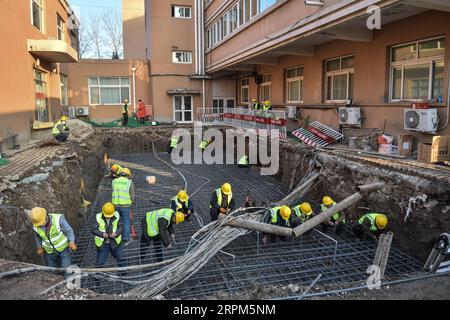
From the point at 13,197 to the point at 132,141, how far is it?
14.9 meters

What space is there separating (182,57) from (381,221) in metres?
21.4

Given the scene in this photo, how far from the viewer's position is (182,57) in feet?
85.8

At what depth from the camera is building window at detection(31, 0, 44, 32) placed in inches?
631

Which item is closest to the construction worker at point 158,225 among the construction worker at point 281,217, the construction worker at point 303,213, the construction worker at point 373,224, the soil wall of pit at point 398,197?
the construction worker at point 281,217

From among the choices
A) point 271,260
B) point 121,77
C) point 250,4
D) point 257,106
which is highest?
point 250,4

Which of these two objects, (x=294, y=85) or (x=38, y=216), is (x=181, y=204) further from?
(x=294, y=85)

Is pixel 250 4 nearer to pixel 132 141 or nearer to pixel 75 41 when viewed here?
pixel 132 141

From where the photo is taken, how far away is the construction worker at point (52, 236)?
19.7 feet

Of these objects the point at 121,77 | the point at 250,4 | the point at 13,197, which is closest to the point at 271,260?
the point at 13,197

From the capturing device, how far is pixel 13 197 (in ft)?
23.7

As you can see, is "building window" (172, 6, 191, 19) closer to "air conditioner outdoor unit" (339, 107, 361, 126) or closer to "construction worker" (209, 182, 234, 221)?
"air conditioner outdoor unit" (339, 107, 361, 126)

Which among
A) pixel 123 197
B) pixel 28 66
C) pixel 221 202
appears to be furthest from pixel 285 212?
pixel 28 66

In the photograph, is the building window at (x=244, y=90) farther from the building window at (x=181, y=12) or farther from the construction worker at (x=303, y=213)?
the construction worker at (x=303, y=213)

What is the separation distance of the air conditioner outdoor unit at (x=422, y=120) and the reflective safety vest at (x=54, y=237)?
27.1 feet
